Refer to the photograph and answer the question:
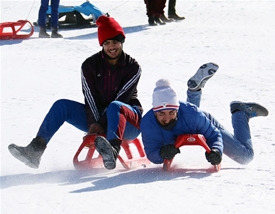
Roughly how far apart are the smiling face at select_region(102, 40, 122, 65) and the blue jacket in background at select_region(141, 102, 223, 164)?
2.05 ft

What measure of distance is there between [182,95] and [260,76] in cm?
148

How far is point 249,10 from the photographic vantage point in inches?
594

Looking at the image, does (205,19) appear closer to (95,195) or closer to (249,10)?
(249,10)

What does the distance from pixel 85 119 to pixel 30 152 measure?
589 mm

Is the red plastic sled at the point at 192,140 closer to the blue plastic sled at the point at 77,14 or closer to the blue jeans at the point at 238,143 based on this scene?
the blue jeans at the point at 238,143

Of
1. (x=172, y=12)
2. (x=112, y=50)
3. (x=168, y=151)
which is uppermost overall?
(x=172, y=12)

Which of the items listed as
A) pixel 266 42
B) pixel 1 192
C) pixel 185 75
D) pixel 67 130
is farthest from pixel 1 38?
pixel 1 192

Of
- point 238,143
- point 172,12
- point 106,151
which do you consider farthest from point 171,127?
point 172,12

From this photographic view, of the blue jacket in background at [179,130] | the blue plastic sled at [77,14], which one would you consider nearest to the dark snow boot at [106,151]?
the blue jacket in background at [179,130]

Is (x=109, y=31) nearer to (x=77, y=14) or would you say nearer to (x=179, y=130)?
(x=179, y=130)

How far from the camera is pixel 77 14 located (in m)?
13.4

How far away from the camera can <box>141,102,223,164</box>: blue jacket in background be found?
18.0 ft

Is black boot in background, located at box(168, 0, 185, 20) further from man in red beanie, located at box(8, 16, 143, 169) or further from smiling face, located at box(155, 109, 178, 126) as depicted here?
smiling face, located at box(155, 109, 178, 126)

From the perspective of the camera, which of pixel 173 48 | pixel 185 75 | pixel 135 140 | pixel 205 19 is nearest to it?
pixel 135 140
